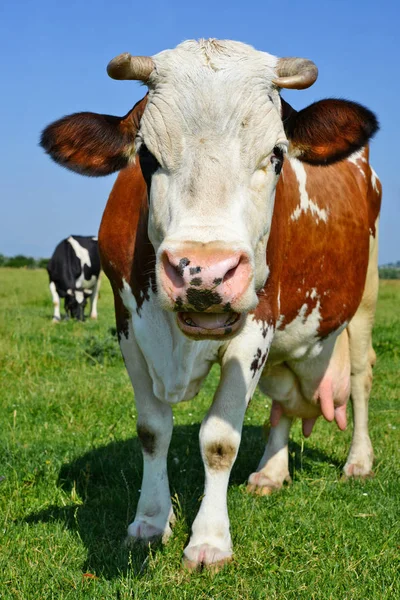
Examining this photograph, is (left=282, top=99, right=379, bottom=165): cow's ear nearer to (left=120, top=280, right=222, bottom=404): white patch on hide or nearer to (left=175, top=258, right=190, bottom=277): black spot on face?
(left=120, top=280, right=222, bottom=404): white patch on hide

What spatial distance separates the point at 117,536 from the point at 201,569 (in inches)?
23.3

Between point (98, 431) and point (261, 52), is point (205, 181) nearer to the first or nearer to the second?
point (261, 52)

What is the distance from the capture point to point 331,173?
5242 millimetres

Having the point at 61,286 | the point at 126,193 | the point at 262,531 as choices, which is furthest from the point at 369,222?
the point at 61,286

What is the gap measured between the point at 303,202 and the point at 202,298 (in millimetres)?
2103

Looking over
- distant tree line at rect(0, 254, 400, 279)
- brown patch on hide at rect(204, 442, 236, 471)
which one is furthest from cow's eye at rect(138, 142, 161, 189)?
distant tree line at rect(0, 254, 400, 279)

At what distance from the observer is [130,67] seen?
3275 mm

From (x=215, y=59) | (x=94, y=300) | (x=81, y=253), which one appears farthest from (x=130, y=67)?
(x=81, y=253)

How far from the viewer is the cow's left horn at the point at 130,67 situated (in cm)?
322

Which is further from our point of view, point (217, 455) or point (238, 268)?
point (217, 455)

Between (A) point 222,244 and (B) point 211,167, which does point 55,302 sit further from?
(A) point 222,244

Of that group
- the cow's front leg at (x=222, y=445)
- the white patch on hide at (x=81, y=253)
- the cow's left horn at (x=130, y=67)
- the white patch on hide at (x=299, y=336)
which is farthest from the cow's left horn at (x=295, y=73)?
the white patch on hide at (x=81, y=253)

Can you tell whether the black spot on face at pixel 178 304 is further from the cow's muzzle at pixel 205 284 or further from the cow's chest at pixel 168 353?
the cow's chest at pixel 168 353

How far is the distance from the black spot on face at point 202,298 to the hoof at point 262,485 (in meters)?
2.29
